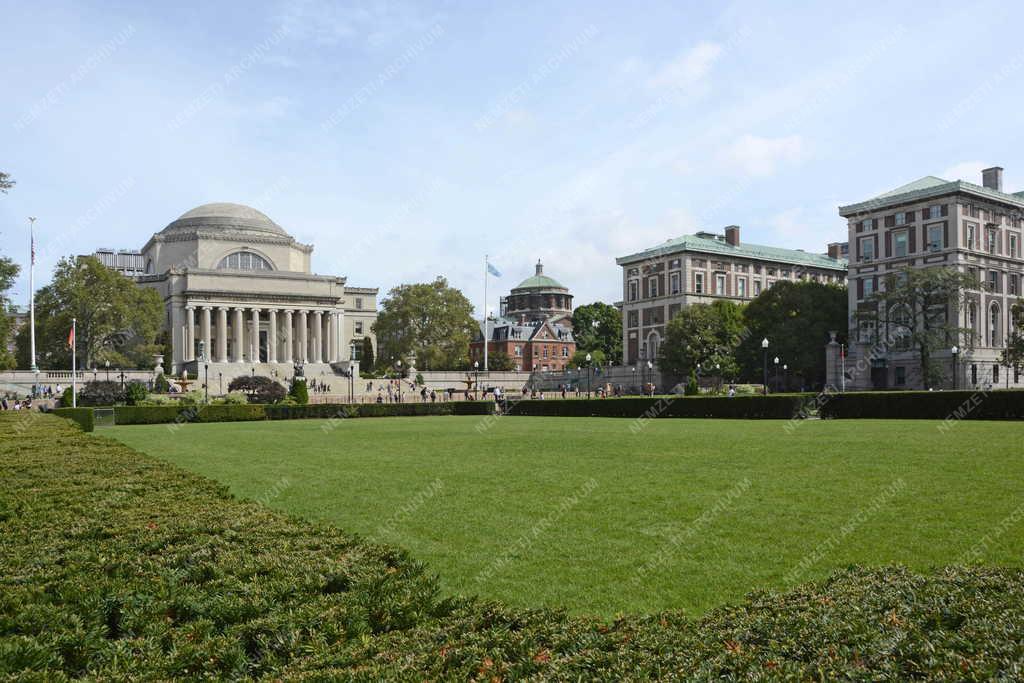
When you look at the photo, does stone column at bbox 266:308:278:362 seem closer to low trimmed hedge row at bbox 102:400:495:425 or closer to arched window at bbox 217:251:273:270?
arched window at bbox 217:251:273:270

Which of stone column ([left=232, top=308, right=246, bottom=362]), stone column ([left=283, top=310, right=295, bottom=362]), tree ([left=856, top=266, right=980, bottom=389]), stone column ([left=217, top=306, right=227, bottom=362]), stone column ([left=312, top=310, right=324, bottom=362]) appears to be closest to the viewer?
tree ([left=856, top=266, right=980, bottom=389])

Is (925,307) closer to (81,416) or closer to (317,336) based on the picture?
(81,416)

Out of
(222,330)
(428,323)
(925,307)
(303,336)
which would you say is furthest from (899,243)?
(222,330)

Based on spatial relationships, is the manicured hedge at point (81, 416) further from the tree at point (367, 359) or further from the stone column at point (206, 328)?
the tree at point (367, 359)

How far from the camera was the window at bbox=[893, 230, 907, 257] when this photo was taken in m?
77.1

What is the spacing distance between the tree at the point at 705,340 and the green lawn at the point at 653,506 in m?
61.3

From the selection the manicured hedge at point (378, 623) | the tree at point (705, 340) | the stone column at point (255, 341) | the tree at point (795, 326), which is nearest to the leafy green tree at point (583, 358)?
the tree at point (705, 340)

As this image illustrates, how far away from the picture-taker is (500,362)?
5044 inches

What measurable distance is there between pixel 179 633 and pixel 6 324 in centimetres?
Answer: 4649

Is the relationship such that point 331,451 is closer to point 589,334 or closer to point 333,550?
point 333,550

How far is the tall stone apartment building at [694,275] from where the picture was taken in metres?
103

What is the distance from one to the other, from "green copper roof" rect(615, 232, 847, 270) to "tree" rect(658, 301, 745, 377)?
16.9 meters

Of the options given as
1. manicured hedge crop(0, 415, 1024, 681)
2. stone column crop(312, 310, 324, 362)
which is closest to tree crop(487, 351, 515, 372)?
stone column crop(312, 310, 324, 362)

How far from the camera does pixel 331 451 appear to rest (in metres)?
23.2
